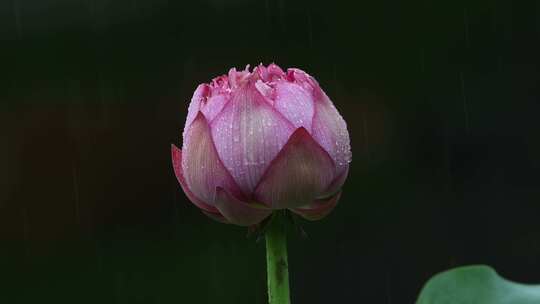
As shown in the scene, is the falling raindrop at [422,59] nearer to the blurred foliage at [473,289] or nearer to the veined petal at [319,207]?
the blurred foliage at [473,289]

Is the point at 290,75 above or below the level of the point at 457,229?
above

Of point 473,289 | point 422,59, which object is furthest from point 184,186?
point 422,59

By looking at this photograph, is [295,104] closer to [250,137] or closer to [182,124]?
[250,137]

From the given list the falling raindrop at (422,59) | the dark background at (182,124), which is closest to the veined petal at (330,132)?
the dark background at (182,124)

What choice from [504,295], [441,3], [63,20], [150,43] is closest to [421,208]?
[441,3]

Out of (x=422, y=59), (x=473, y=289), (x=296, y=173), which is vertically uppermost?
(x=422, y=59)

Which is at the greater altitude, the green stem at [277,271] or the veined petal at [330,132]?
the veined petal at [330,132]

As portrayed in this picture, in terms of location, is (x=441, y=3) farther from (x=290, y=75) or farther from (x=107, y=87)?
(x=290, y=75)
